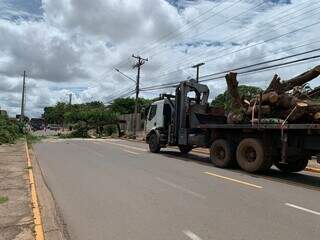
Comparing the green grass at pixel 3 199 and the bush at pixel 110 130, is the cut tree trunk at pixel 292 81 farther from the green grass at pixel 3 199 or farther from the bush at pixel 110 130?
the bush at pixel 110 130

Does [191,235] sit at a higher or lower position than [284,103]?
lower

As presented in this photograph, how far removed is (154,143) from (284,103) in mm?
10913

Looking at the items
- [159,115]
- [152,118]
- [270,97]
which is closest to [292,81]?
[270,97]

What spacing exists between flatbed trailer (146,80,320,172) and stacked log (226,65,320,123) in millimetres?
423

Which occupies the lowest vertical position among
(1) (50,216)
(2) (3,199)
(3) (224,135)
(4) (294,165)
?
(1) (50,216)

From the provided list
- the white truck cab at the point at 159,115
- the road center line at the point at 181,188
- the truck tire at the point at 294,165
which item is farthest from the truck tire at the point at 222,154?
the white truck cab at the point at 159,115

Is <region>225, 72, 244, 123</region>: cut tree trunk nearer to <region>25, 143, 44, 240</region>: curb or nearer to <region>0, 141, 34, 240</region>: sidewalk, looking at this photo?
<region>0, 141, 34, 240</region>: sidewalk

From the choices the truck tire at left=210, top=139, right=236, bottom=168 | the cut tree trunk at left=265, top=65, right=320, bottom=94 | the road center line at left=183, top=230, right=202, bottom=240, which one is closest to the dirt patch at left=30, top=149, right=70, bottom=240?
the road center line at left=183, top=230, right=202, bottom=240

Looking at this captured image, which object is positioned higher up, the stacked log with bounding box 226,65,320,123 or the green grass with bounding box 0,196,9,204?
the stacked log with bounding box 226,65,320,123

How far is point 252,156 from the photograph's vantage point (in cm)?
1688

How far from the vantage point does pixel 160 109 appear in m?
25.7

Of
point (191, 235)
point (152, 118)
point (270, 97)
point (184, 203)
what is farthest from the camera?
point (152, 118)

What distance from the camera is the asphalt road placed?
798 centimetres

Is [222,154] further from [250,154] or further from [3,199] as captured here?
[3,199]
